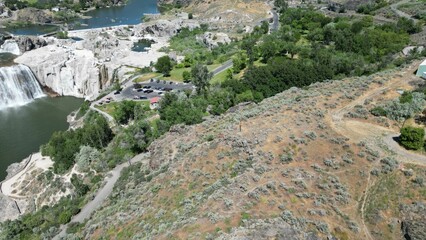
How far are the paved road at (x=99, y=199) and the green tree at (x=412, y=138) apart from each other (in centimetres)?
3981

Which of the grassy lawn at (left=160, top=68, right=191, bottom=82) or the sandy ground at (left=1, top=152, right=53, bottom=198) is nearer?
the sandy ground at (left=1, top=152, right=53, bottom=198)

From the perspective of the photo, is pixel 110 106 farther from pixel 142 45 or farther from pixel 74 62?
pixel 142 45

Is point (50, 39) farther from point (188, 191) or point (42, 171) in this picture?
point (188, 191)

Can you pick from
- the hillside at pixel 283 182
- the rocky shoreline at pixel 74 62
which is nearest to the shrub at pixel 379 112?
the hillside at pixel 283 182

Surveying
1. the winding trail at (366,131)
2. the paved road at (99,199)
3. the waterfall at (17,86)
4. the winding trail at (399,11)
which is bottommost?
the waterfall at (17,86)

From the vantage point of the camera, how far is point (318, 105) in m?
52.3

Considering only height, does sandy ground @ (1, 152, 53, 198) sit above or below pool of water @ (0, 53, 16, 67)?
below

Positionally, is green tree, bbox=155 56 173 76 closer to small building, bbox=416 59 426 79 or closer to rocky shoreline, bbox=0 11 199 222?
rocky shoreline, bbox=0 11 199 222

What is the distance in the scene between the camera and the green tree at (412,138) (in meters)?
41.1

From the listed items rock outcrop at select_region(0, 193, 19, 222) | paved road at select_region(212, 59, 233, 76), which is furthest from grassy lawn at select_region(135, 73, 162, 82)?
rock outcrop at select_region(0, 193, 19, 222)

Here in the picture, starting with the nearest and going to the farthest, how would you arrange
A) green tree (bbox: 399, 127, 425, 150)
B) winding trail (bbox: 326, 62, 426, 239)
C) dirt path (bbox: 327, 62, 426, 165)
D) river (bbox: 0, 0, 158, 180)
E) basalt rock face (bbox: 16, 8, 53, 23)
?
winding trail (bbox: 326, 62, 426, 239), dirt path (bbox: 327, 62, 426, 165), green tree (bbox: 399, 127, 425, 150), river (bbox: 0, 0, 158, 180), basalt rock face (bbox: 16, 8, 53, 23)

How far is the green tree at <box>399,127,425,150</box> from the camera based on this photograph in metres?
41.1

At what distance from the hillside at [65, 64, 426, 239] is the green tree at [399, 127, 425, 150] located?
1370 mm

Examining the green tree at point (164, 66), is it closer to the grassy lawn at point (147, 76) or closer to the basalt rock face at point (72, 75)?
the grassy lawn at point (147, 76)
